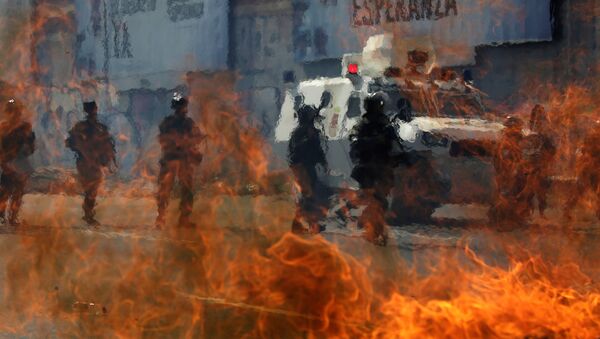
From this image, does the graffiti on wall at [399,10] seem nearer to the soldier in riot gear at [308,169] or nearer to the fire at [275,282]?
the fire at [275,282]

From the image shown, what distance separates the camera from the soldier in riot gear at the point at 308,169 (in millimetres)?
8109

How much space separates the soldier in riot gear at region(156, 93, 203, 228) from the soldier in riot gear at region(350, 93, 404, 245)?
7.79ft

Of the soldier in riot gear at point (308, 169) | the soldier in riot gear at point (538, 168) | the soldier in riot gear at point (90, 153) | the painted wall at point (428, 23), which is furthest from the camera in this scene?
the painted wall at point (428, 23)

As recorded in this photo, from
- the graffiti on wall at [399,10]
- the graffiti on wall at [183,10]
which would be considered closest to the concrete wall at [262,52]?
the graffiti on wall at [183,10]

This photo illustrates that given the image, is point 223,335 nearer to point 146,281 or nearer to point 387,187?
point 146,281

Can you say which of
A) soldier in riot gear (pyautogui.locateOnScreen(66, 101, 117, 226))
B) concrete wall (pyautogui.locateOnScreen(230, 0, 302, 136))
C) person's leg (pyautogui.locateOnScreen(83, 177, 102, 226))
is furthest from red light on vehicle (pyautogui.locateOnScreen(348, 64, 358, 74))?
person's leg (pyautogui.locateOnScreen(83, 177, 102, 226))

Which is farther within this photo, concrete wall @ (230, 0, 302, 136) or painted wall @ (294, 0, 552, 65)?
concrete wall @ (230, 0, 302, 136)

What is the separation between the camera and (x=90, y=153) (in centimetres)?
934

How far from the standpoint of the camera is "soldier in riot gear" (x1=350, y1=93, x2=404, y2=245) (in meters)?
7.41

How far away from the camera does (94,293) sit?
5.44m

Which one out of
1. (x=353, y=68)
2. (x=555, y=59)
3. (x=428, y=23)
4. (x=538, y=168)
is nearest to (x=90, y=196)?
(x=353, y=68)

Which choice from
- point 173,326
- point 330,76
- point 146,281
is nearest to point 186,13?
point 330,76

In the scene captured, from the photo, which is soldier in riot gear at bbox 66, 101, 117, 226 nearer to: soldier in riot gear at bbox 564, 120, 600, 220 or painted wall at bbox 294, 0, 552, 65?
painted wall at bbox 294, 0, 552, 65

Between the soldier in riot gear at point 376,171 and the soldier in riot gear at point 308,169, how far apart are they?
639 mm
